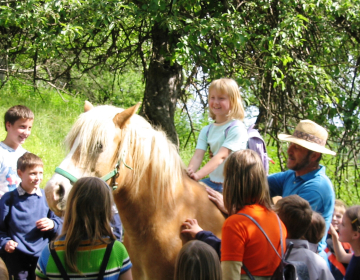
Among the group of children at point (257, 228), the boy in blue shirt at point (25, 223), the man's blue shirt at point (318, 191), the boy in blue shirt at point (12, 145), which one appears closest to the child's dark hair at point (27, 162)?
the boy in blue shirt at point (25, 223)

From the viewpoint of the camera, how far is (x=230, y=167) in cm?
211

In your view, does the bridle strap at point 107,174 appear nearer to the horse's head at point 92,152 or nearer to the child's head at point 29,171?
the horse's head at point 92,152

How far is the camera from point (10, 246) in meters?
2.95

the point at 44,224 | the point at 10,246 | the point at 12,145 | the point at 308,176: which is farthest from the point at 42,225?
the point at 308,176

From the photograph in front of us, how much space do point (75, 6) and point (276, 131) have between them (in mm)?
3516

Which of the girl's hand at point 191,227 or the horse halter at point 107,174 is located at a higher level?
the horse halter at point 107,174

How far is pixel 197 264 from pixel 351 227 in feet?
4.06

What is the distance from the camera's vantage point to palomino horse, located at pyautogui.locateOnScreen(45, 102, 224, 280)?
238cm

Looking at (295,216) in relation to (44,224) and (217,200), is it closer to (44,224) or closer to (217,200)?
(217,200)

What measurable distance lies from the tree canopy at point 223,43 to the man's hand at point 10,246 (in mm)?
2300

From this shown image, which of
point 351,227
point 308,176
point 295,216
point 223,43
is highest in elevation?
point 223,43

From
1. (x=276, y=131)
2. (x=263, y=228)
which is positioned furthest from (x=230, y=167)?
(x=276, y=131)

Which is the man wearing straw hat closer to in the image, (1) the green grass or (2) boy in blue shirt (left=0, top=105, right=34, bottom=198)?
(2) boy in blue shirt (left=0, top=105, right=34, bottom=198)

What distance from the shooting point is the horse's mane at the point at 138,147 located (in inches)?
93.1
